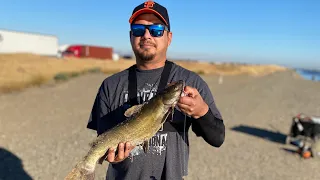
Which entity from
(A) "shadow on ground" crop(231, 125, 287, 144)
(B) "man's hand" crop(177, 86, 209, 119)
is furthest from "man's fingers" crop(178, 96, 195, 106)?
(A) "shadow on ground" crop(231, 125, 287, 144)

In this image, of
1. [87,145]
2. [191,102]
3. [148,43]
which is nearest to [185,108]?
[191,102]

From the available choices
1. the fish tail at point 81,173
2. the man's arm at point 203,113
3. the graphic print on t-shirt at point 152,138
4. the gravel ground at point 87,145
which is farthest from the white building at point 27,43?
the man's arm at point 203,113

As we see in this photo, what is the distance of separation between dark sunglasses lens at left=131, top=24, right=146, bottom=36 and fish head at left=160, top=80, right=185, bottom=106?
0.75 metres

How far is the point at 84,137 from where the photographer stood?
439 inches

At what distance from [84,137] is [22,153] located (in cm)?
235

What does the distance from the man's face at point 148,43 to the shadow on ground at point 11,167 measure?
591 cm

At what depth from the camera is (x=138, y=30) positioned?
3.09m

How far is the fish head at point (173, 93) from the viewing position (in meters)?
2.55

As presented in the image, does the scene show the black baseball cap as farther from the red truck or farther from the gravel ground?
the red truck

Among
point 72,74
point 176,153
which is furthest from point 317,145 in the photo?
point 72,74

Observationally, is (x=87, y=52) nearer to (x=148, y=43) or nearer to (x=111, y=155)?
(x=148, y=43)

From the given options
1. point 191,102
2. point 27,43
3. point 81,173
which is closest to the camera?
point 191,102

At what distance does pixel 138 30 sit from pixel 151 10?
234 millimetres

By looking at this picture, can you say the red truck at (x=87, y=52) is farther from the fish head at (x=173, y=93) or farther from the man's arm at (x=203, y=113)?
Result: the fish head at (x=173, y=93)
